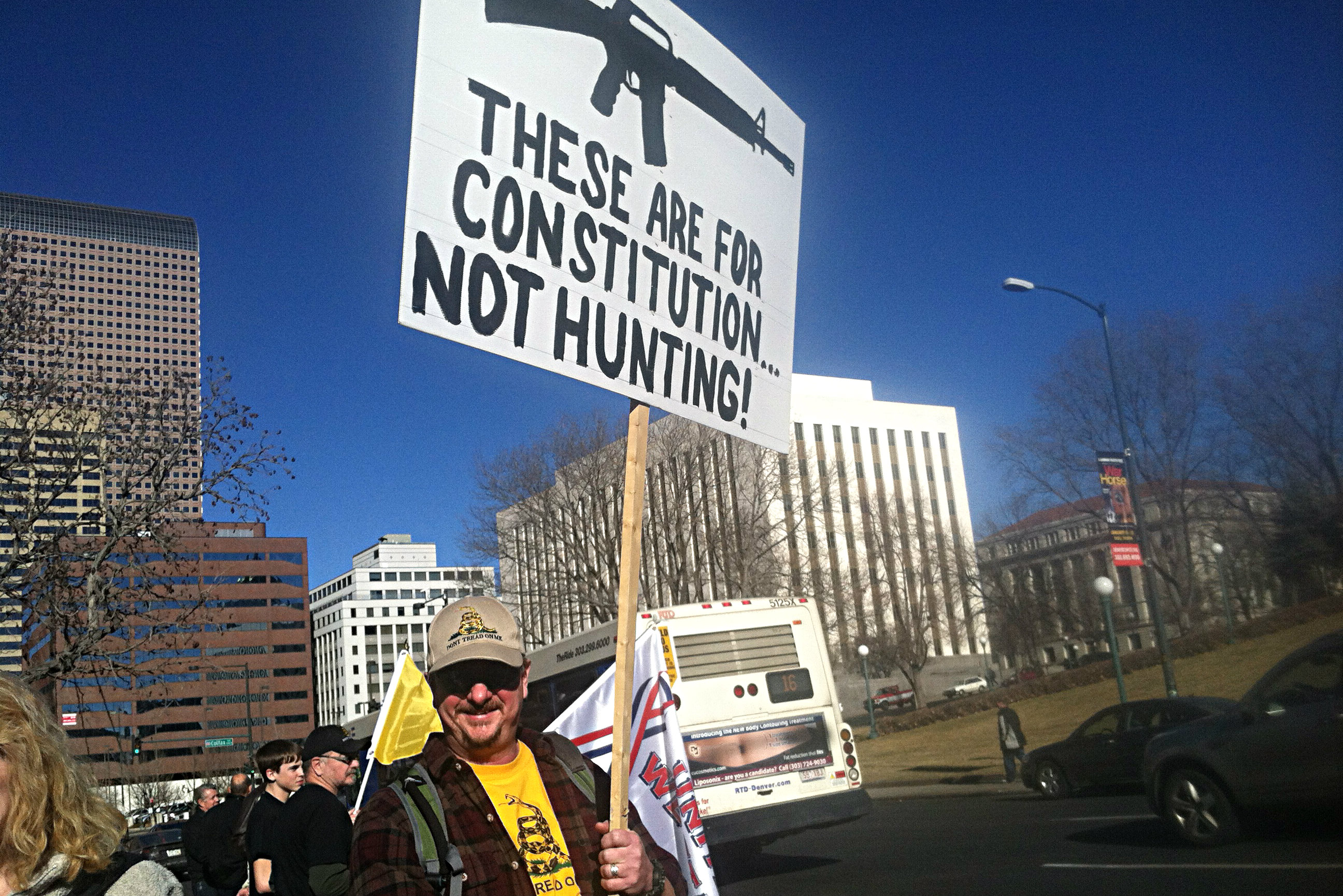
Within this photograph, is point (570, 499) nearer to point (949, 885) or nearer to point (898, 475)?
Result: point (949, 885)

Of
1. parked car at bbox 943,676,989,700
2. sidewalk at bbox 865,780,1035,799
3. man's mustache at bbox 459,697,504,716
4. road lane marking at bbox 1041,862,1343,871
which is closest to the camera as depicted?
man's mustache at bbox 459,697,504,716

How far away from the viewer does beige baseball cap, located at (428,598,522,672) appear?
101 inches

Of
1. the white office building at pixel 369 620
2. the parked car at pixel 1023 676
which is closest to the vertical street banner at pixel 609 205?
the parked car at pixel 1023 676

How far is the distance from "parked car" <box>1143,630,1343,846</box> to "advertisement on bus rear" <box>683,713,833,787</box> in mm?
4170

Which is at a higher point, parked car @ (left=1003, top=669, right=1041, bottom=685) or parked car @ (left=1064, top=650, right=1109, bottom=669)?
parked car @ (left=1064, top=650, right=1109, bottom=669)

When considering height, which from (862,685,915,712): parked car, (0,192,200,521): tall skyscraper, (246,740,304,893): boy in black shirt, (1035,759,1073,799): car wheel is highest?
(0,192,200,521): tall skyscraper

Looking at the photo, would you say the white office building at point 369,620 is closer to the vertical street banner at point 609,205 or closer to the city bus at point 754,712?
the city bus at point 754,712

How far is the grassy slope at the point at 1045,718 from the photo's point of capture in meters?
20.8

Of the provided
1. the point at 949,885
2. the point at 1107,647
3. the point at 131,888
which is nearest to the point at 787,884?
the point at 949,885

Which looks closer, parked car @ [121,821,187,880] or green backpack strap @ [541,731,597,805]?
green backpack strap @ [541,731,597,805]

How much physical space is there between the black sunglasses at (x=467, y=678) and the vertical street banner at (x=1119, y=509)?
19146 millimetres

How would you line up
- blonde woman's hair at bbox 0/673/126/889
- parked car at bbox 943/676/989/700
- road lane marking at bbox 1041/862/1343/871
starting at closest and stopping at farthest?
blonde woman's hair at bbox 0/673/126/889 < road lane marking at bbox 1041/862/1343/871 < parked car at bbox 943/676/989/700

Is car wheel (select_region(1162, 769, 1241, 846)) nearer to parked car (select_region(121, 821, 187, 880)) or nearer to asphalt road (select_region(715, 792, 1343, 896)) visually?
asphalt road (select_region(715, 792, 1343, 896))

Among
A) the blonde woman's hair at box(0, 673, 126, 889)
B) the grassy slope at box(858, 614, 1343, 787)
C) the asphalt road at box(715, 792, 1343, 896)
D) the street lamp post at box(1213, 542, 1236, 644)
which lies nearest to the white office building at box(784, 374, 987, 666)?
the grassy slope at box(858, 614, 1343, 787)
